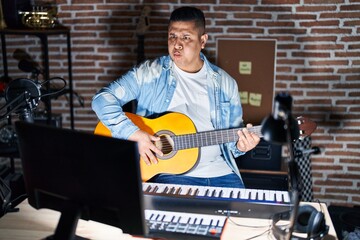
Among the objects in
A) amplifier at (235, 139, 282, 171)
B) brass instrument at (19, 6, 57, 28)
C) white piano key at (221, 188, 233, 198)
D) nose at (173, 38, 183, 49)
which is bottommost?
amplifier at (235, 139, 282, 171)

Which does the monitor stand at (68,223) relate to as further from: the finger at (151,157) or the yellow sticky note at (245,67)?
the yellow sticky note at (245,67)

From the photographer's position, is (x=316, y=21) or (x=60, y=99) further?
(x=60, y=99)

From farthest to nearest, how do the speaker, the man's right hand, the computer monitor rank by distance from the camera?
the speaker, the man's right hand, the computer monitor

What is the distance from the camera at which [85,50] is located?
4.12m

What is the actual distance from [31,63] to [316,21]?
102 inches

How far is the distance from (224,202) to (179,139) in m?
0.80

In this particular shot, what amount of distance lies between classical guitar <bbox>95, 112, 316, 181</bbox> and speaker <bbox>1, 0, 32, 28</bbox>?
1840 millimetres

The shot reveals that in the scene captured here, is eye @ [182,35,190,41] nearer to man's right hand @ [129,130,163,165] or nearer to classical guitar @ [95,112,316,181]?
classical guitar @ [95,112,316,181]

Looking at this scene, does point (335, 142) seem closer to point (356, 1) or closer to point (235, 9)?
point (356, 1)

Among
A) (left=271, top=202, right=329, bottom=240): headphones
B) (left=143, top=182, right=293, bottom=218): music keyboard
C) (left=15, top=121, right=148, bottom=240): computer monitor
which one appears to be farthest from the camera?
(left=143, top=182, right=293, bottom=218): music keyboard

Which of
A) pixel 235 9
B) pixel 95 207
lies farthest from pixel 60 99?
pixel 95 207

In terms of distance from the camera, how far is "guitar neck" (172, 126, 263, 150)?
257cm

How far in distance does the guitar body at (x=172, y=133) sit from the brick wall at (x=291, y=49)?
1.50 m

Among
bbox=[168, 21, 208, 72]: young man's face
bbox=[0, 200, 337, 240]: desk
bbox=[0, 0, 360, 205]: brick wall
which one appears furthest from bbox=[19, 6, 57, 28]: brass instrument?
bbox=[0, 200, 337, 240]: desk
